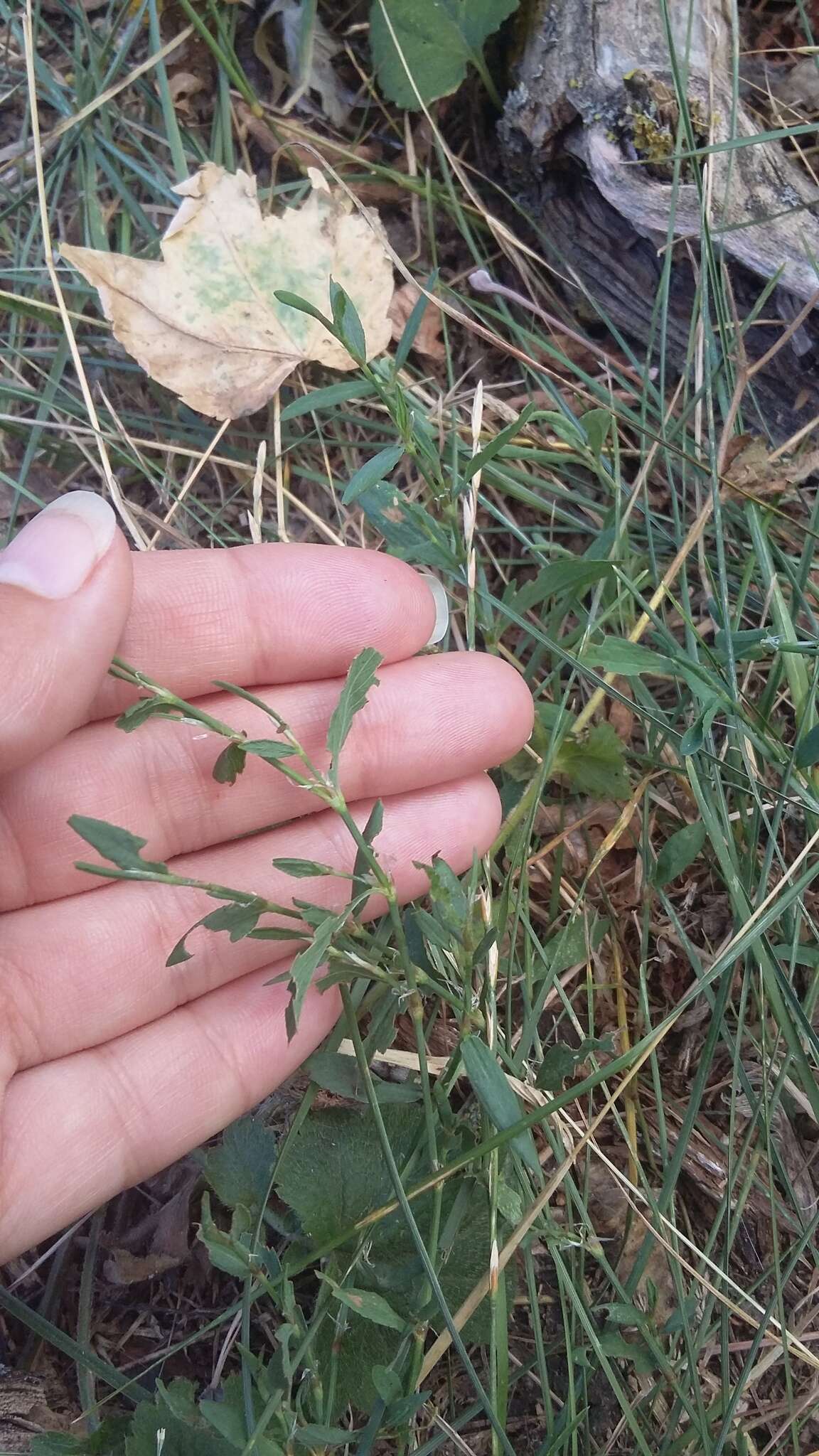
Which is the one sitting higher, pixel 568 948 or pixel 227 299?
pixel 227 299

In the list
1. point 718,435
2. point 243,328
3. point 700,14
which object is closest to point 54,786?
point 243,328

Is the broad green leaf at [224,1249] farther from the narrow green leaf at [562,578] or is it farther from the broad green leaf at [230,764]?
the narrow green leaf at [562,578]

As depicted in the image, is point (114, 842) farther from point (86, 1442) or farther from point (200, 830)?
point (86, 1442)

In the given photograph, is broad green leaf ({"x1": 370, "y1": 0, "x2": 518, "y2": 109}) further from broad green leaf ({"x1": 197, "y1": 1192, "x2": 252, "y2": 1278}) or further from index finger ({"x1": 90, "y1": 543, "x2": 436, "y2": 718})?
broad green leaf ({"x1": 197, "y1": 1192, "x2": 252, "y2": 1278})

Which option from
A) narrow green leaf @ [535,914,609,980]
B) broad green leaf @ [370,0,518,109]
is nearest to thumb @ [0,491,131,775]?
narrow green leaf @ [535,914,609,980]

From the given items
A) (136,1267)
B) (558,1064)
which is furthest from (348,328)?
(136,1267)

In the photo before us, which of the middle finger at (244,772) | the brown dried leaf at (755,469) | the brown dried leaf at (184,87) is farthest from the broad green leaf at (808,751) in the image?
the brown dried leaf at (184,87)
